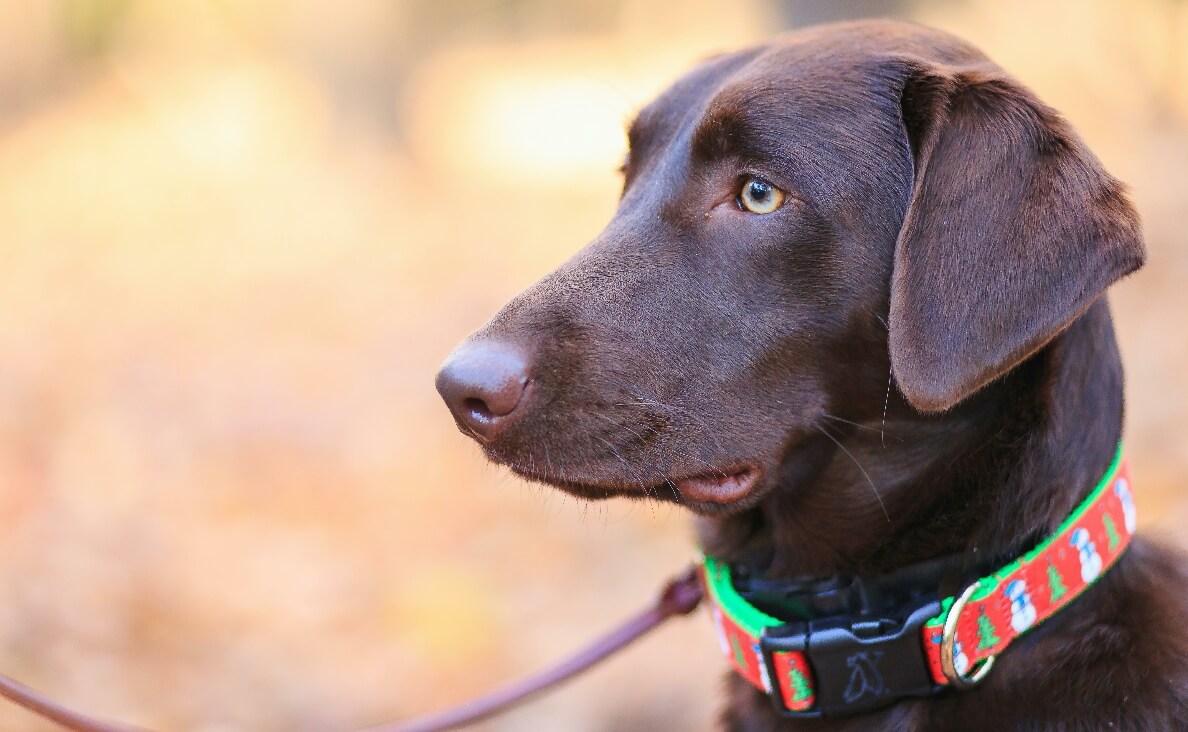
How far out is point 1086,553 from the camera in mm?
2176

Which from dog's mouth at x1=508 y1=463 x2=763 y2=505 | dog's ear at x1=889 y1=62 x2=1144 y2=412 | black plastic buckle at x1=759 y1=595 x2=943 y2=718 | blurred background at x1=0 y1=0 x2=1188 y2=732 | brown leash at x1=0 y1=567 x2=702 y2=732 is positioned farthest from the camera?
blurred background at x1=0 y1=0 x2=1188 y2=732

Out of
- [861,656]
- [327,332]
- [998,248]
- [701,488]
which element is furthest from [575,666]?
[327,332]

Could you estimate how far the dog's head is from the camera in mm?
2119

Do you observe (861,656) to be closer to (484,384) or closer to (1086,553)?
(1086,553)

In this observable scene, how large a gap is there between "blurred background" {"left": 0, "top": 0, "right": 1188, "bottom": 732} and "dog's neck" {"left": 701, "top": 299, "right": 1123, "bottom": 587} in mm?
511

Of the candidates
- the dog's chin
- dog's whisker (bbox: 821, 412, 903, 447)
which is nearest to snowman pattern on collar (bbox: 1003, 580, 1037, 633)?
dog's whisker (bbox: 821, 412, 903, 447)

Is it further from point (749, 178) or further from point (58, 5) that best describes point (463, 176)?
point (749, 178)

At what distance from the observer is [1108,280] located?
81.0 inches

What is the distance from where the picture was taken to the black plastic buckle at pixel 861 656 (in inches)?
85.7

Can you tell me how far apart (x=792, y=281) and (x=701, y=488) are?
474mm

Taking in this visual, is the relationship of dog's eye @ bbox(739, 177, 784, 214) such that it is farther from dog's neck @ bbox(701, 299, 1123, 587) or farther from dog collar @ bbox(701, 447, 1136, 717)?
dog collar @ bbox(701, 447, 1136, 717)

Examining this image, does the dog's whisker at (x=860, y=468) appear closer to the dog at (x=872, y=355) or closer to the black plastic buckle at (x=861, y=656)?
the dog at (x=872, y=355)

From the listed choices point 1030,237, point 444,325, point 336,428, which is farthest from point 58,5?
point 1030,237

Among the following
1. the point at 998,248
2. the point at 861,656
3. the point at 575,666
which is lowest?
the point at 575,666
